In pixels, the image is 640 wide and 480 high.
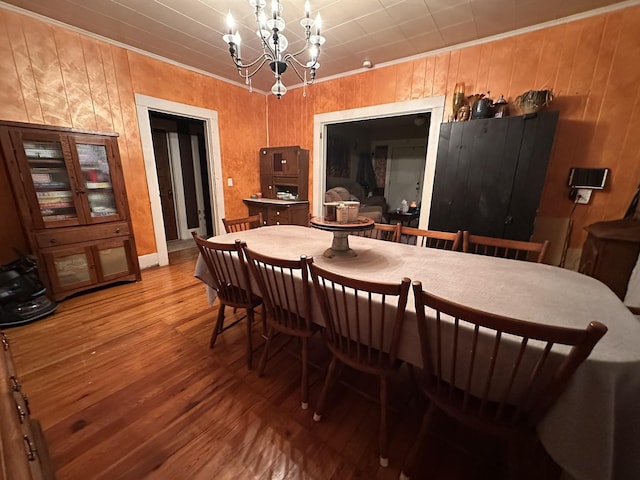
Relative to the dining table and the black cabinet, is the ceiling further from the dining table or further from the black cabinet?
the dining table

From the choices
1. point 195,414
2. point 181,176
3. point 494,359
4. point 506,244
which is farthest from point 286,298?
point 181,176

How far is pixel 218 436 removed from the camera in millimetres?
1308

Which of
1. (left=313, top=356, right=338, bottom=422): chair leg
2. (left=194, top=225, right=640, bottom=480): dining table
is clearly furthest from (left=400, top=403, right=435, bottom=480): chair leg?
(left=313, top=356, right=338, bottom=422): chair leg

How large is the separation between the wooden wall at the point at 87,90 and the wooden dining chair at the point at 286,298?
277 centimetres

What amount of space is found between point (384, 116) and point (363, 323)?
9.88 ft

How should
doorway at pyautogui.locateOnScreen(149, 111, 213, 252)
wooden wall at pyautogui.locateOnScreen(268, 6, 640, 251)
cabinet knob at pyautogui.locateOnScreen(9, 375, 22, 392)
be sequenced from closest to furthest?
1. cabinet knob at pyautogui.locateOnScreen(9, 375, 22, 392)
2. wooden wall at pyautogui.locateOnScreen(268, 6, 640, 251)
3. doorway at pyautogui.locateOnScreen(149, 111, 213, 252)

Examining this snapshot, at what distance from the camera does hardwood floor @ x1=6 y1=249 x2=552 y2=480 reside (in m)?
1.17

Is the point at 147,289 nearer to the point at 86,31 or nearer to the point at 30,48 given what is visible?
the point at 30,48

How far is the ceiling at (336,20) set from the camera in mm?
2113

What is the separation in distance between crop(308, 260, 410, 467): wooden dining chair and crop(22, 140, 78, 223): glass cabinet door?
115 inches

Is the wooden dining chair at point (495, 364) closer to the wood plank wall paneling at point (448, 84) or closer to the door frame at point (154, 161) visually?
the wood plank wall paneling at point (448, 84)

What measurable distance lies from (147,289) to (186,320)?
3.21 ft

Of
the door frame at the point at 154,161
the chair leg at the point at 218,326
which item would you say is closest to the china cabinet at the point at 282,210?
the door frame at the point at 154,161

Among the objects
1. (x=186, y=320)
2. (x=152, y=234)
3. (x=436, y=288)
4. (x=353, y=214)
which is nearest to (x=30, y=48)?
(x=152, y=234)
